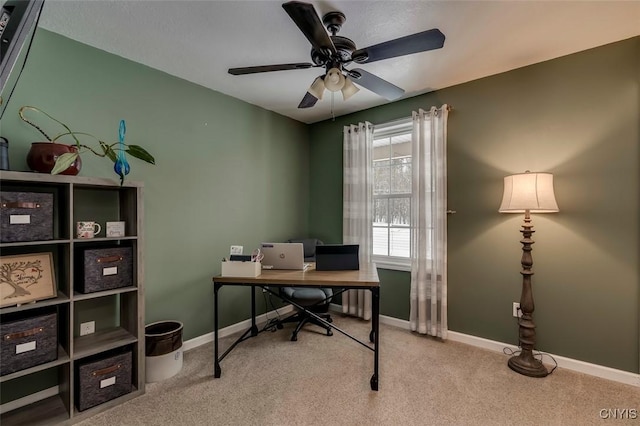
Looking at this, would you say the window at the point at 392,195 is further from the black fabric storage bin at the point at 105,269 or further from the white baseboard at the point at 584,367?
the black fabric storage bin at the point at 105,269

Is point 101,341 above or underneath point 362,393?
above

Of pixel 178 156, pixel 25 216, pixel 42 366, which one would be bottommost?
pixel 42 366

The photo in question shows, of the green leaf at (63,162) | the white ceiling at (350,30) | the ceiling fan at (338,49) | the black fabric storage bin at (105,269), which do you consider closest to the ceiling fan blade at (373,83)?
the ceiling fan at (338,49)

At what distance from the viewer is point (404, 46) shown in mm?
1593

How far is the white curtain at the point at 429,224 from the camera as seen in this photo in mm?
2846

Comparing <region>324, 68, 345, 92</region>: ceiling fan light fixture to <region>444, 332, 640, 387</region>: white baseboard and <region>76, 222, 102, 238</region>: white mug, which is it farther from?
<region>444, 332, 640, 387</region>: white baseboard

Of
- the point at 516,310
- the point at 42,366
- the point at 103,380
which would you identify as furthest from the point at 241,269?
the point at 516,310

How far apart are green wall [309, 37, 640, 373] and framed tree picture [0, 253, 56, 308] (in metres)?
3.25

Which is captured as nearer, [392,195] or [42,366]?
[42,366]

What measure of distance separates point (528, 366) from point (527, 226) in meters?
1.12

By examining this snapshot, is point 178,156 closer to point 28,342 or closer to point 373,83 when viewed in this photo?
point 28,342

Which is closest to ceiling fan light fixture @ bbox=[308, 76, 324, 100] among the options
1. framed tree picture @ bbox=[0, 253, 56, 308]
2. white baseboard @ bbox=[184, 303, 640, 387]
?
framed tree picture @ bbox=[0, 253, 56, 308]

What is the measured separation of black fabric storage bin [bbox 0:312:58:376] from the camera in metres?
1.53

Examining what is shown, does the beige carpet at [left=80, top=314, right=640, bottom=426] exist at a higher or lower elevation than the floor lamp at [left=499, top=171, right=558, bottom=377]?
lower
